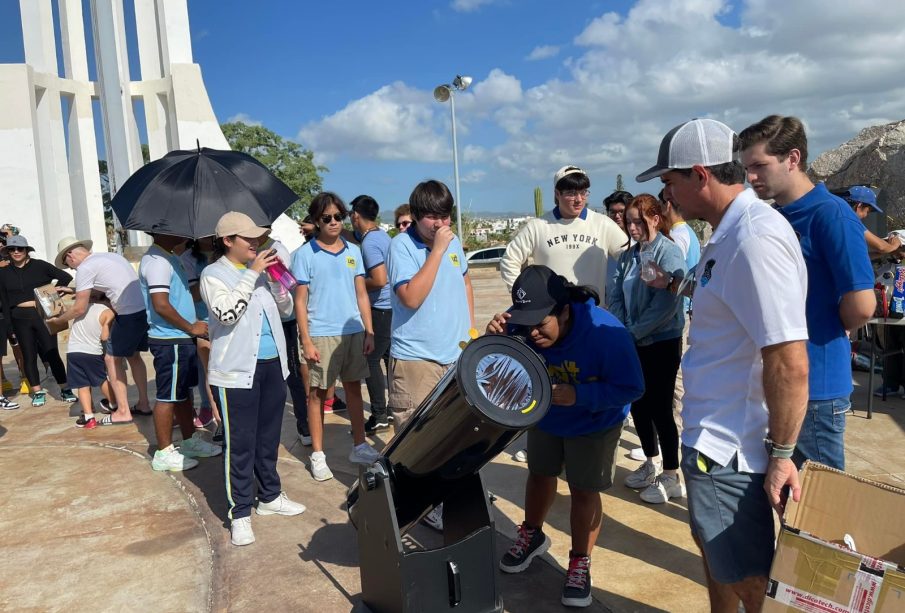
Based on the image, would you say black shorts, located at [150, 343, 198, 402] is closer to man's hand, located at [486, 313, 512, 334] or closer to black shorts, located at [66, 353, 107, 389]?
black shorts, located at [66, 353, 107, 389]

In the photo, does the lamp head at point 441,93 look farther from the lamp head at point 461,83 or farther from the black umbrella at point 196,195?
the black umbrella at point 196,195

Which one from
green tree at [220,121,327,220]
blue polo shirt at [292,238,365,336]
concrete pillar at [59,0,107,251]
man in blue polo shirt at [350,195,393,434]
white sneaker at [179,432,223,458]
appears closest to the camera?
blue polo shirt at [292,238,365,336]

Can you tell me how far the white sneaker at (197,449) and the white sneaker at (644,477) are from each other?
321 cm

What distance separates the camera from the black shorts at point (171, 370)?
14.9ft

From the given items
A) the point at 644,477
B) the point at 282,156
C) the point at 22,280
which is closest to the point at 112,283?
the point at 22,280

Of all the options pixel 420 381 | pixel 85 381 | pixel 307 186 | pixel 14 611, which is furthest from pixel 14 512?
pixel 307 186

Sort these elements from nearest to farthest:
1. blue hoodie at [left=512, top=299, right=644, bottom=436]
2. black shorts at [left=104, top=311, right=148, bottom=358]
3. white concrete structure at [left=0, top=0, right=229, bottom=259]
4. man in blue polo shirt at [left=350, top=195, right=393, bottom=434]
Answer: blue hoodie at [left=512, top=299, right=644, bottom=436] < man in blue polo shirt at [left=350, top=195, right=393, bottom=434] < black shorts at [left=104, top=311, right=148, bottom=358] < white concrete structure at [left=0, top=0, right=229, bottom=259]

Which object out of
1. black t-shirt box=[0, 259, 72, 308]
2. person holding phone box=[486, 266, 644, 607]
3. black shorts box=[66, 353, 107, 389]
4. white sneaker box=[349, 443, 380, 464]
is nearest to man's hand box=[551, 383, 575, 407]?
person holding phone box=[486, 266, 644, 607]

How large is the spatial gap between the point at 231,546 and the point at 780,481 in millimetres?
2952

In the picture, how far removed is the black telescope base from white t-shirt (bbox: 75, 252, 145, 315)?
391 cm

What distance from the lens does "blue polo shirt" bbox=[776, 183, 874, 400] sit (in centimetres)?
219

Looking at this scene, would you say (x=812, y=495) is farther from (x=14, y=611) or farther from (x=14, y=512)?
(x=14, y=512)

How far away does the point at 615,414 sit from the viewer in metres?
2.81

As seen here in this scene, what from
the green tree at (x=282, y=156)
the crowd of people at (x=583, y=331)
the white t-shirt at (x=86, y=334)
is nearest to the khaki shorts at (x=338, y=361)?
the crowd of people at (x=583, y=331)
